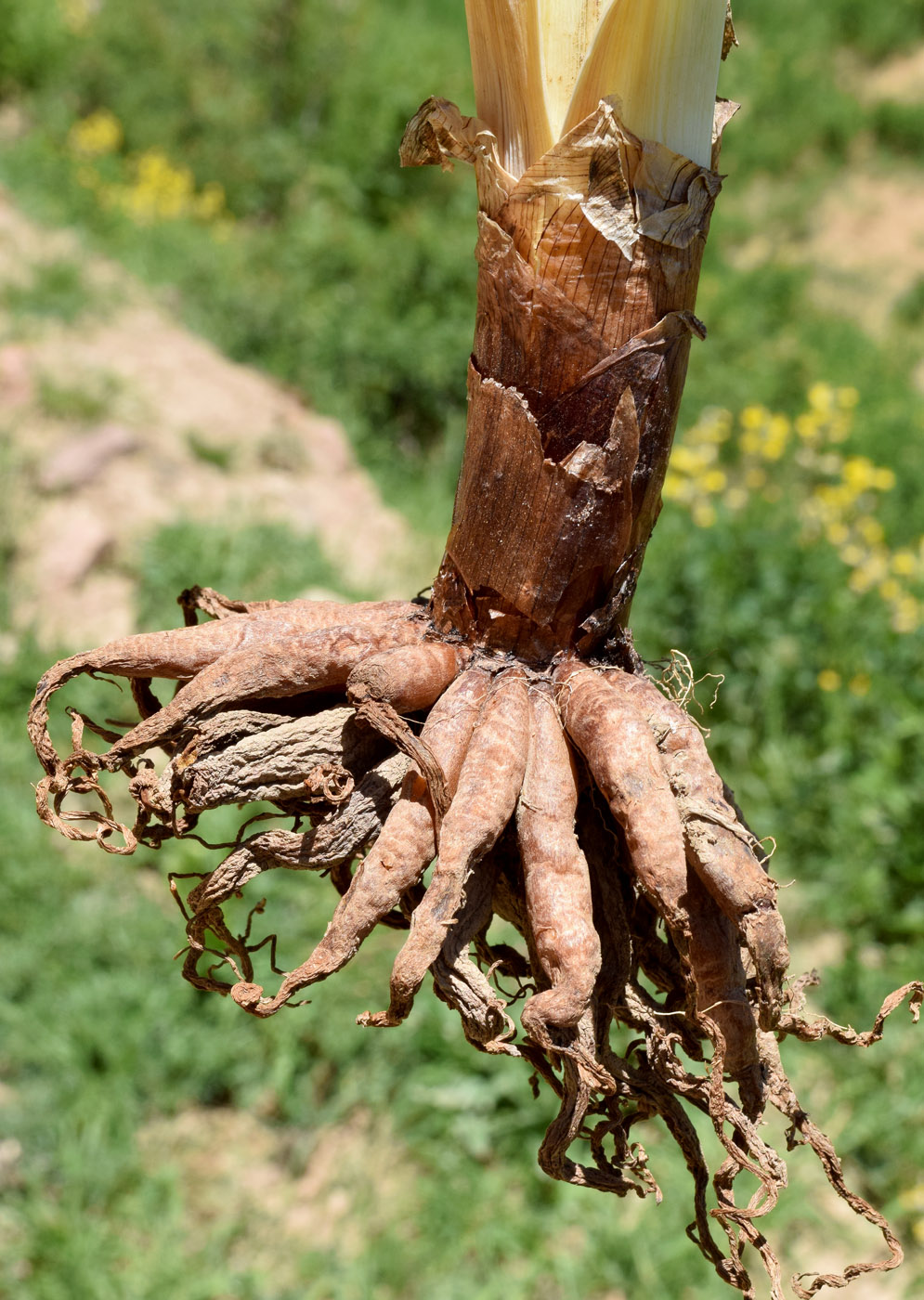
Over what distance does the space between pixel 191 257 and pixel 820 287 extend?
5.97 meters

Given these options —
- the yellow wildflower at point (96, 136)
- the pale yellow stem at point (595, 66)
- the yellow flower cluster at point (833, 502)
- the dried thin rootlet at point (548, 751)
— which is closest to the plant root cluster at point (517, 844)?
the dried thin rootlet at point (548, 751)

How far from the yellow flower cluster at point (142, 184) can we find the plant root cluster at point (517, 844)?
832cm

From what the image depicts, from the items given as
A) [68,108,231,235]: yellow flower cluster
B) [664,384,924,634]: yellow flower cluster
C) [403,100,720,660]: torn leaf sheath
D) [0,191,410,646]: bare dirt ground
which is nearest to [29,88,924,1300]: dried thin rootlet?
[403,100,720,660]: torn leaf sheath

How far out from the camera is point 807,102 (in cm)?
1173

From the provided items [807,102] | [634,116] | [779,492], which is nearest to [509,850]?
[634,116]

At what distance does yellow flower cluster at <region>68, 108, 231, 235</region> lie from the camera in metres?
8.66

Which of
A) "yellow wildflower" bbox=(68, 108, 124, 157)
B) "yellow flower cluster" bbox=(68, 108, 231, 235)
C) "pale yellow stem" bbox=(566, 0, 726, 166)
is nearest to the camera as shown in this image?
"pale yellow stem" bbox=(566, 0, 726, 166)

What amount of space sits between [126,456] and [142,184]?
4.48 meters

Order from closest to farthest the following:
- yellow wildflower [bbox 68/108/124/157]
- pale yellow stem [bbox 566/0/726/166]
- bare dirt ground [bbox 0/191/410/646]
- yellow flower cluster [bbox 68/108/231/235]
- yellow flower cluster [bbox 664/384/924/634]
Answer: pale yellow stem [bbox 566/0/726/166], yellow flower cluster [bbox 664/384/924/634], bare dirt ground [bbox 0/191/410/646], yellow flower cluster [bbox 68/108/231/235], yellow wildflower [bbox 68/108/124/157]

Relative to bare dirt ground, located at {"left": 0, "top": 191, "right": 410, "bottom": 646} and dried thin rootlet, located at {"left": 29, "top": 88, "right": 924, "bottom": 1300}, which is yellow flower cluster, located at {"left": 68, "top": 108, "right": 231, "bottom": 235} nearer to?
bare dirt ground, located at {"left": 0, "top": 191, "right": 410, "bottom": 646}

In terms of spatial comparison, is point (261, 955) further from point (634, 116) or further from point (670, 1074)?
point (634, 116)

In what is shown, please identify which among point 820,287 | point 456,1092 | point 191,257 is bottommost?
point 456,1092

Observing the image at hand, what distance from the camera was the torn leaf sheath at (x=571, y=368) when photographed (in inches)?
45.9

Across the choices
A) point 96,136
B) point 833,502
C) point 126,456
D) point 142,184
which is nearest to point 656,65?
point 833,502
